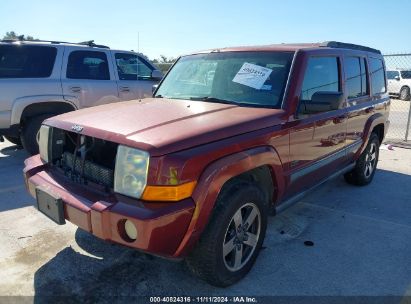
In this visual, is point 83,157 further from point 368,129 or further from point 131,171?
point 368,129

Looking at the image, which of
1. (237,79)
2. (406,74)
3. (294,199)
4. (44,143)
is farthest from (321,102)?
(406,74)

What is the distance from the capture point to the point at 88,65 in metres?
6.85

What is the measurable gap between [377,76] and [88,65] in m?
4.69

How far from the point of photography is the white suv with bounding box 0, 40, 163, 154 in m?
5.85

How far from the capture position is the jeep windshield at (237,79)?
3.42 metres

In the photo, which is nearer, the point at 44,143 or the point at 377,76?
the point at 44,143

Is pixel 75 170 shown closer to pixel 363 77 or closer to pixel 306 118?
pixel 306 118

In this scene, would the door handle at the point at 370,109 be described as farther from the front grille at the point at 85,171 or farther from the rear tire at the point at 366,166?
the front grille at the point at 85,171

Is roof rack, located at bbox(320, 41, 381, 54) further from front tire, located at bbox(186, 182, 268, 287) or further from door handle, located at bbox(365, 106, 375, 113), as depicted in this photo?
front tire, located at bbox(186, 182, 268, 287)

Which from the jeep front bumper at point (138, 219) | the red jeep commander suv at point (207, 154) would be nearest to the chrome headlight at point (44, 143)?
the red jeep commander suv at point (207, 154)

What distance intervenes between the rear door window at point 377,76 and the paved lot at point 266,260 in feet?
5.32

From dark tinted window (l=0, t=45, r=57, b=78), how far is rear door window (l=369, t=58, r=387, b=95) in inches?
191

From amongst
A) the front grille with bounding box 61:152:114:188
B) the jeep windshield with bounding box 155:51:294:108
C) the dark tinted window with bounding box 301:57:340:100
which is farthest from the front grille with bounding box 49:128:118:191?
the dark tinted window with bounding box 301:57:340:100

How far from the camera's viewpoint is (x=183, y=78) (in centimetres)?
412
